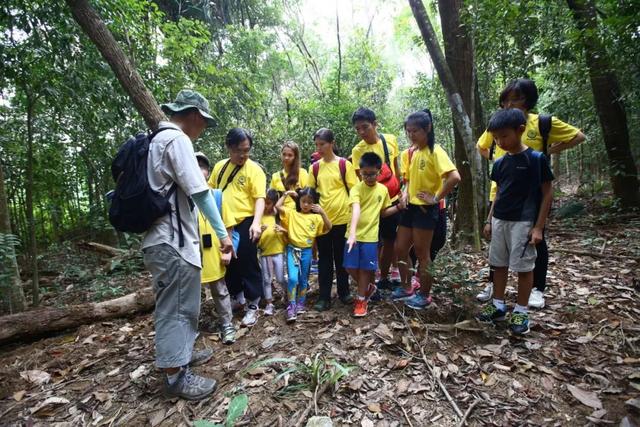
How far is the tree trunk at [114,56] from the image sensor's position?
4293mm

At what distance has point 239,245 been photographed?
365cm

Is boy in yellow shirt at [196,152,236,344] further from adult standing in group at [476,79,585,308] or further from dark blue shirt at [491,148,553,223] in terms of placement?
adult standing in group at [476,79,585,308]

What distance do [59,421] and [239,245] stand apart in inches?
77.7

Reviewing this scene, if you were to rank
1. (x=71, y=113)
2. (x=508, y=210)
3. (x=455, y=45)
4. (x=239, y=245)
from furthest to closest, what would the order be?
(x=71, y=113) < (x=455, y=45) < (x=239, y=245) < (x=508, y=210)

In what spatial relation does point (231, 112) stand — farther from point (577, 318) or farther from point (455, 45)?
point (577, 318)

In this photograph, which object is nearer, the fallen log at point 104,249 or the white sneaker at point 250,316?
the white sneaker at point 250,316

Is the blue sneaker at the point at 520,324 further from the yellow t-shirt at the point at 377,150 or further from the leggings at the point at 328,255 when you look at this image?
the yellow t-shirt at the point at 377,150

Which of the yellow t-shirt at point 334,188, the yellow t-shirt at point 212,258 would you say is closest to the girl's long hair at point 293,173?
the yellow t-shirt at point 334,188

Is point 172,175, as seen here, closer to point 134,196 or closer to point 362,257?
point 134,196

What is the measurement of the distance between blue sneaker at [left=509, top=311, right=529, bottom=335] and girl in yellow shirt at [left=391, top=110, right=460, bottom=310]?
2.56ft

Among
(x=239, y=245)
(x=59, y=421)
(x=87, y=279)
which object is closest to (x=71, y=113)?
(x=87, y=279)

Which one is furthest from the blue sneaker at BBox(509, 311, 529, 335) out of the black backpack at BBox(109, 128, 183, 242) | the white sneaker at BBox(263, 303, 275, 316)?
the black backpack at BBox(109, 128, 183, 242)

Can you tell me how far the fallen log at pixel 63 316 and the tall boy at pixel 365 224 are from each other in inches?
110

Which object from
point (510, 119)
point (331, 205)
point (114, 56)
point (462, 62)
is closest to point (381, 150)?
point (331, 205)
